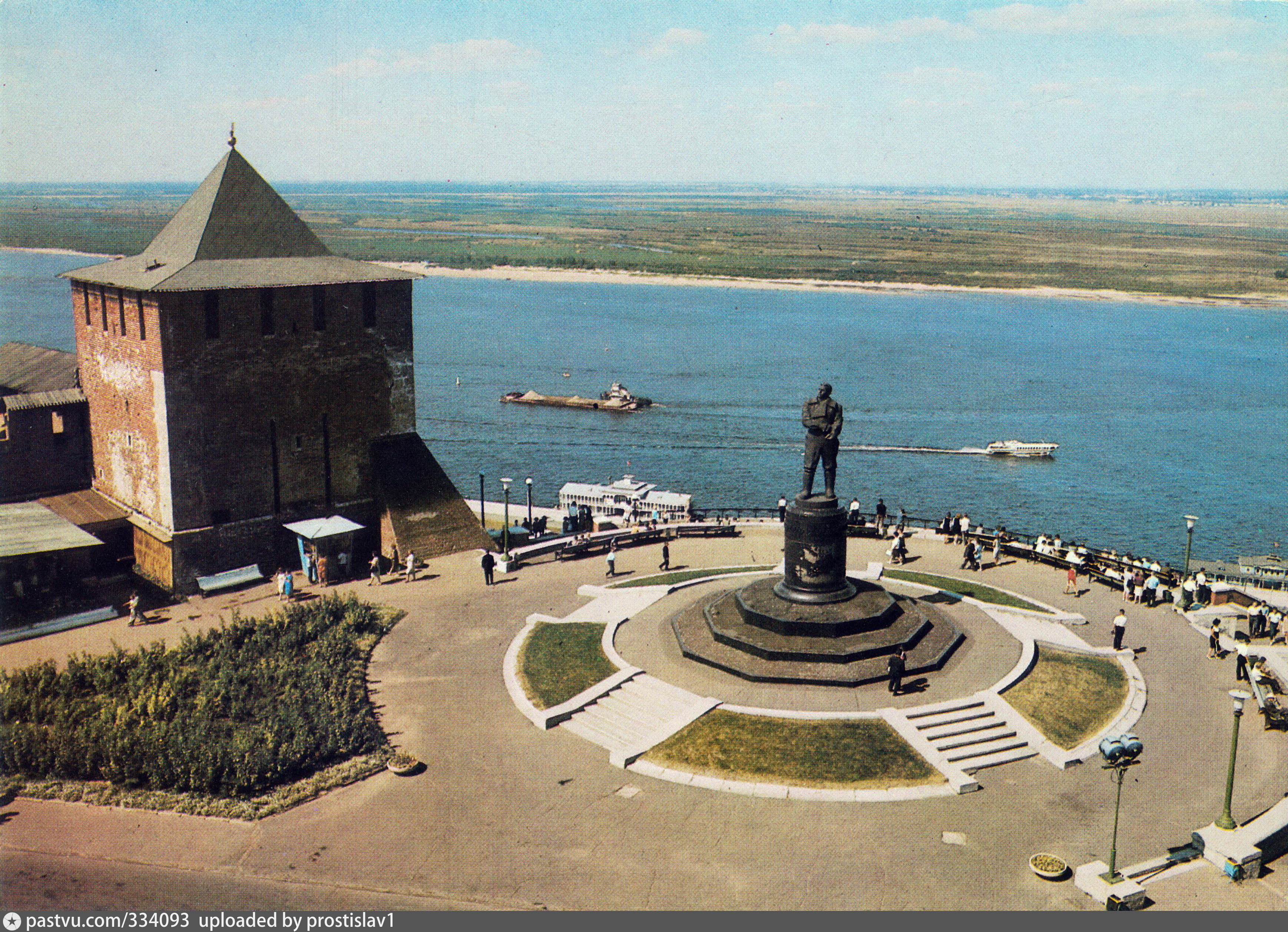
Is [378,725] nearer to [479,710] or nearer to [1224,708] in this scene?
[479,710]

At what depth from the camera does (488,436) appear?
74750mm

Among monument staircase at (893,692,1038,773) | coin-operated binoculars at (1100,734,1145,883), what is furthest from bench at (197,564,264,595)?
coin-operated binoculars at (1100,734,1145,883)

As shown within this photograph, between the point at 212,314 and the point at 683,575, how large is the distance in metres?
16.9

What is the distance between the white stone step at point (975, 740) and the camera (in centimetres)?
2336

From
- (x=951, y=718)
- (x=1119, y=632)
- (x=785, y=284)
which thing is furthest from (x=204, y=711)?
(x=785, y=284)

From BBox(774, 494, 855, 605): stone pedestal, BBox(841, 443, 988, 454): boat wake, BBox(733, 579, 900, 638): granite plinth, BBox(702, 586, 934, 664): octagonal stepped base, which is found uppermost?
BBox(774, 494, 855, 605): stone pedestal

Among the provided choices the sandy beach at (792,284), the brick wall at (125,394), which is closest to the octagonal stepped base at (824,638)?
the brick wall at (125,394)

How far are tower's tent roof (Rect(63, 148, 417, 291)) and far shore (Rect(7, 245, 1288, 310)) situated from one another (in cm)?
12222

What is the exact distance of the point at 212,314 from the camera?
3447cm

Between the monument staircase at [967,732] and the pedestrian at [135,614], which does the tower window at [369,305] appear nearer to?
the pedestrian at [135,614]

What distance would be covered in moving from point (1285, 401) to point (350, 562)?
8319 centimetres

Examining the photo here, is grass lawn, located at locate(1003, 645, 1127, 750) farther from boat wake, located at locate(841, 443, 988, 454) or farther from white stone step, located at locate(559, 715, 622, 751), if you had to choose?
boat wake, located at locate(841, 443, 988, 454)

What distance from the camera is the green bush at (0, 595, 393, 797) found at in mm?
22016

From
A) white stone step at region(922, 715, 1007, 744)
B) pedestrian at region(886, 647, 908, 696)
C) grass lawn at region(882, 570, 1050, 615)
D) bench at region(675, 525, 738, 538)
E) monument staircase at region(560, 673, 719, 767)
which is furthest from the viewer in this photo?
bench at region(675, 525, 738, 538)
